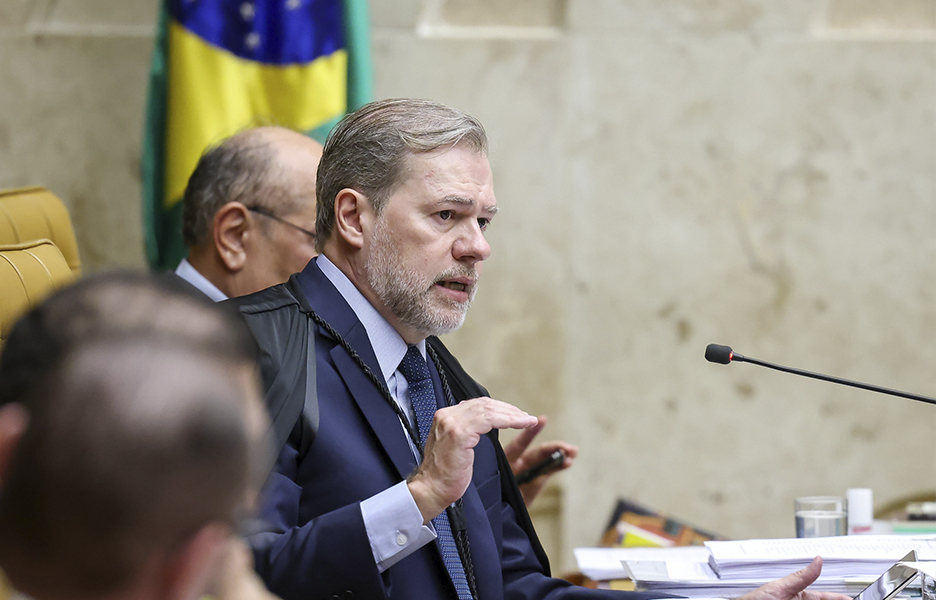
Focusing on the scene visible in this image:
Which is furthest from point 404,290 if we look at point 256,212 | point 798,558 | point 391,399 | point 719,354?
point 256,212

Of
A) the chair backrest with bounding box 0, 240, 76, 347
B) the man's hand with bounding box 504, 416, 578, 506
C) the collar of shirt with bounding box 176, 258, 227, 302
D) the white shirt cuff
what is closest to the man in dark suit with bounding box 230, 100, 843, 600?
the white shirt cuff

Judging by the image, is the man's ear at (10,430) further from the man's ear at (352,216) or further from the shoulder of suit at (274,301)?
the man's ear at (352,216)

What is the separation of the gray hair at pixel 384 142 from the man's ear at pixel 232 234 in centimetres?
73

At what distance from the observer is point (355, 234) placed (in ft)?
5.69

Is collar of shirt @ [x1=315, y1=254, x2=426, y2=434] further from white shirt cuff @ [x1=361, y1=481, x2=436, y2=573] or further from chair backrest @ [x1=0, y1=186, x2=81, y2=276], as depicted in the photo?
chair backrest @ [x1=0, y1=186, x2=81, y2=276]

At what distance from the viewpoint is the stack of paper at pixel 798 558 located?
Answer: 59.2 inches

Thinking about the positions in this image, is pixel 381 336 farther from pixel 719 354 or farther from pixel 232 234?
pixel 232 234

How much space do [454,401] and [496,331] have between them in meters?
1.68

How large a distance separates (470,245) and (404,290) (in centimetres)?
15

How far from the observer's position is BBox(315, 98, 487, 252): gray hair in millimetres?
1715

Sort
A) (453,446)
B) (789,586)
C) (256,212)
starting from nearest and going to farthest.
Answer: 1. (453,446)
2. (789,586)
3. (256,212)

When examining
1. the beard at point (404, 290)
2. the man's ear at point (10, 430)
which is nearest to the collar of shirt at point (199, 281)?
the beard at point (404, 290)

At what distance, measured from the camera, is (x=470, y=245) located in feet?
5.71

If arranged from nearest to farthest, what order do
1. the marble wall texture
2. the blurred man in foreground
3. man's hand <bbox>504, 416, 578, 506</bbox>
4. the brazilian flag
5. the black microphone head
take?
the blurred man in foreground
the black microphone head
man's hand <bbox>504, 416, 578, 506</bbox>
the brazilian flag
the marble wall texture
